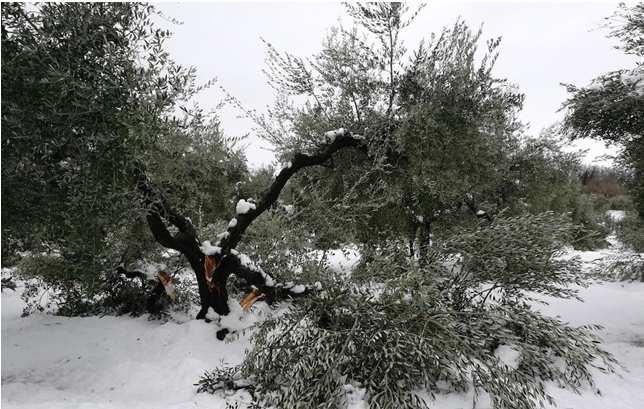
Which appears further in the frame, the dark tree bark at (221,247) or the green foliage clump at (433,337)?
the dark tree bark at (221,247)

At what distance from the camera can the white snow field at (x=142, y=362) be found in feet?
18.5

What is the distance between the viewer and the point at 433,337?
5.58 metres

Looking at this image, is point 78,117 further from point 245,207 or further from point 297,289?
point 297,289

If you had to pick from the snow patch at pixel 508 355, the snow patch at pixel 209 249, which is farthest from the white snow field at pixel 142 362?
the snow patch at pixel 209 249

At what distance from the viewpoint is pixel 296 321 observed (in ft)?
20.8

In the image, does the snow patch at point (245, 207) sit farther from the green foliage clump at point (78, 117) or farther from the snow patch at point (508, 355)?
the snow patch at point (508, 355)

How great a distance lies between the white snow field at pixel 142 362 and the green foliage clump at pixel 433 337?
13.7 inches

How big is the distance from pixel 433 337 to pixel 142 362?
4767 mm

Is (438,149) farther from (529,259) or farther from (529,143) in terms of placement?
(529,143)

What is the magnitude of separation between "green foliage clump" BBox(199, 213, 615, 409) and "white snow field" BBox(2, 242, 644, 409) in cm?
35

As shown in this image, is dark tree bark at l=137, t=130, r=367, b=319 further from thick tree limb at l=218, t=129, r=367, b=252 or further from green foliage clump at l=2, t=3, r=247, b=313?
green foliage clump at l=2, t=3, r=247, b=313

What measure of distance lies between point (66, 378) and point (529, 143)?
1563 cm

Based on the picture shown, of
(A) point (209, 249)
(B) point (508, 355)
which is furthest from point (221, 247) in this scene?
(B) point (508, 355)

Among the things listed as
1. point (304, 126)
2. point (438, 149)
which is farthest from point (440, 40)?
point (304, 126)
